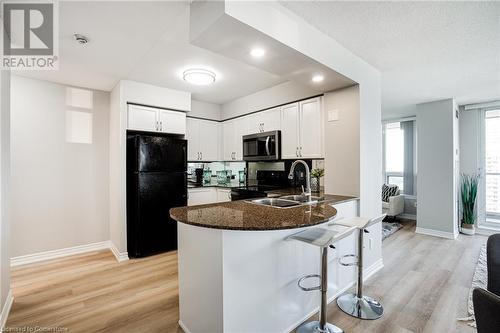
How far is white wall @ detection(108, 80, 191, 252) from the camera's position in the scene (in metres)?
3.29

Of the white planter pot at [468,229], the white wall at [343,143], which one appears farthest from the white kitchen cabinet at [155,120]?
the white planter pot at [468,229]

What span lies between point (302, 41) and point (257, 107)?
2.10 meters

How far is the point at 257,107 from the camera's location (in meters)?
4.01

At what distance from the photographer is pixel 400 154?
5922 mm

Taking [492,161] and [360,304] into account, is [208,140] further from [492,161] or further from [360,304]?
[492,161]

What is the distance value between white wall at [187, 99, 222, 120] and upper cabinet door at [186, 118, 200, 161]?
0.50ft

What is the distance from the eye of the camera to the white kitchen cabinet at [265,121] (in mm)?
3693

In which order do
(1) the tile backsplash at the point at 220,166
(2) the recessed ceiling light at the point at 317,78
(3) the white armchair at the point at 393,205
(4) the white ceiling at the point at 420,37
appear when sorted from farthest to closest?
(3) the white armchair at the point at 393,205
(1) the tile backsplash at the point at 220,166
(2) the recessed ceiling light at the point at 317,78
(4) the white ceiling at the point at 420,37

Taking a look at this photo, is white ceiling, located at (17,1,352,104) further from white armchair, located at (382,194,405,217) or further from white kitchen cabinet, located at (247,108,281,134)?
white armchair, located at (382,194,405,217)

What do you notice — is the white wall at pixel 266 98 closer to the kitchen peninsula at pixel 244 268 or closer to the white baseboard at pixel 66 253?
the kitchen peninsula at pixel 244 268

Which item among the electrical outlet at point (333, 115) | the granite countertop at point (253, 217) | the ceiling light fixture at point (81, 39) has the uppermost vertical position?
the ceiling light fixture at point (81, 39)

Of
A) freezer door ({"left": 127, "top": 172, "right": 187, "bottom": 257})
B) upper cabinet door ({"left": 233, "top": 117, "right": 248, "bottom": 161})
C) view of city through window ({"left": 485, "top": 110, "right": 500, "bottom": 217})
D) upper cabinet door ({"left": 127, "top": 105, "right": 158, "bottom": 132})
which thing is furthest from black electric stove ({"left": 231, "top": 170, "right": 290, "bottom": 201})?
view of city through window ({"left": 485, "top": 110, "right": 500, "bottom": 217})

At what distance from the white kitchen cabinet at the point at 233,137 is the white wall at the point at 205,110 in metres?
0.26

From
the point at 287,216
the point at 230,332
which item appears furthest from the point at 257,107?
the point at 230,332
